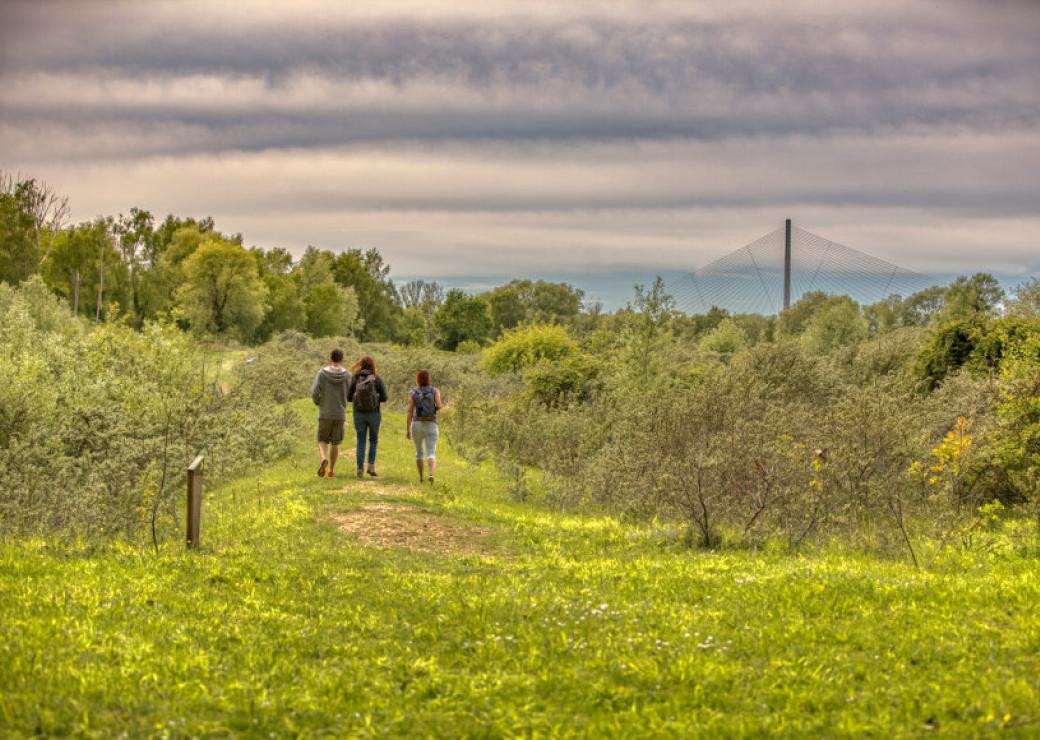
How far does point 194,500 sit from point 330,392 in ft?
18.6

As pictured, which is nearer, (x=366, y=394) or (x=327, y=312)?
(x=366, y=394)

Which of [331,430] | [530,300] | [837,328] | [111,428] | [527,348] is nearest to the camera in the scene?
[331,430]

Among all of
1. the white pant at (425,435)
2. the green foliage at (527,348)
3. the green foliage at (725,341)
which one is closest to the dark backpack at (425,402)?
the white pant at (425,435)

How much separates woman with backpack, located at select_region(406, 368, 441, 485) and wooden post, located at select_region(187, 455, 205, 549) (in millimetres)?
5703

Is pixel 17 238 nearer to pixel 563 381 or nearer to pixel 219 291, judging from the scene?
pixel 219 291

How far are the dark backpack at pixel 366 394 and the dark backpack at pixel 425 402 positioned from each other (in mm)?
724

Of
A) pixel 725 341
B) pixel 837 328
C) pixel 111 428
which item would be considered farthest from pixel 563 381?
pixel 837 328

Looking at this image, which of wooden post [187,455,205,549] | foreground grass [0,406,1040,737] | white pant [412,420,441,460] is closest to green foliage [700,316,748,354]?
white pant [412,420,441,460]

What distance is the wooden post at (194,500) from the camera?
31.0 ft

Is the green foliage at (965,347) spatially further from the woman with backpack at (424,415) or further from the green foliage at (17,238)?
the green foliage at (17,238)

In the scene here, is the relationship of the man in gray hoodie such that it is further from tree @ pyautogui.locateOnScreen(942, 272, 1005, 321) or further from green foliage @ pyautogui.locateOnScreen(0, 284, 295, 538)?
tree @ pyautogui.locateOnScreen(942, 272, 1005, 321)

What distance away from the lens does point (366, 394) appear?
15.1m

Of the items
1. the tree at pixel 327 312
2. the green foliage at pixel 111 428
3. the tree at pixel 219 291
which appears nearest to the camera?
the green foliage at pixel 111 428

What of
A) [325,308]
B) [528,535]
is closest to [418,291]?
[325,308]
